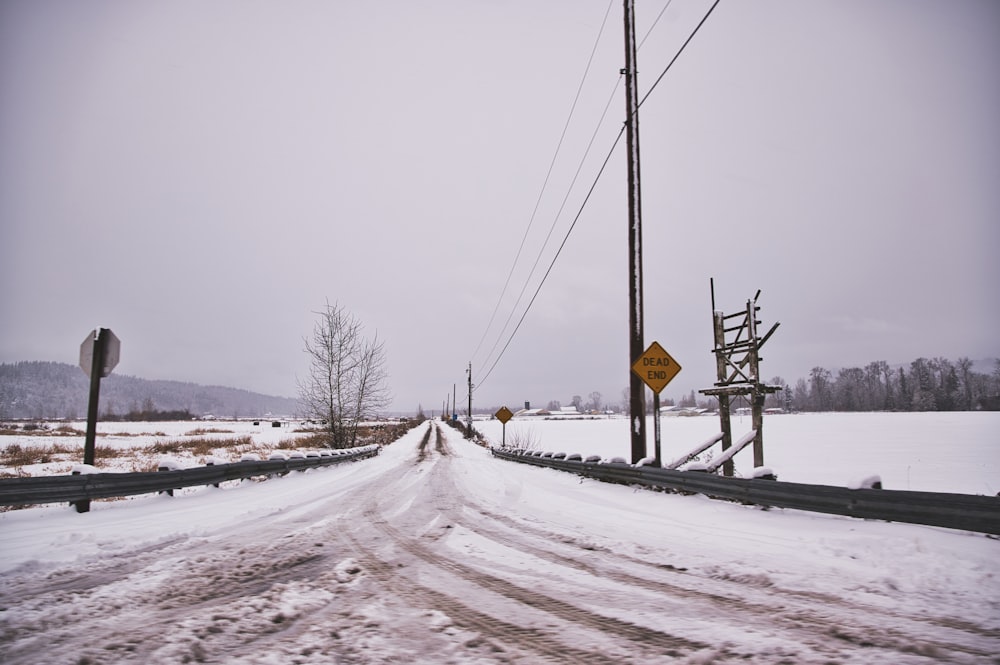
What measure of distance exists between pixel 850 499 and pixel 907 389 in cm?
13840

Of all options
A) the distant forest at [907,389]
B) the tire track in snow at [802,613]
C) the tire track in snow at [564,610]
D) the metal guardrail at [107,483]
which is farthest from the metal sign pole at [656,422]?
the distant forest at [907,389]

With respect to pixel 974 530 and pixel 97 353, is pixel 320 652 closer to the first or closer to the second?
pixel 974 530

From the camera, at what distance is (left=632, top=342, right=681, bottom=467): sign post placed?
30.9 ft

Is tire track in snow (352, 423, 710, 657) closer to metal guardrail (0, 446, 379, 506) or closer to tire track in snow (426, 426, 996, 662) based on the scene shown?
tire track in snow (426, 426, 996, 662)

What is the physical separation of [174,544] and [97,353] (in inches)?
186

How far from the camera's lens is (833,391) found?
424ft

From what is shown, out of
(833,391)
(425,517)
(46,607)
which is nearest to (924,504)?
(425,517)

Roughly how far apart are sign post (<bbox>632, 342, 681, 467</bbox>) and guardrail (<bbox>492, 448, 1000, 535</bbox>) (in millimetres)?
1529

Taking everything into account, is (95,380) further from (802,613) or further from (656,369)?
(656,369)

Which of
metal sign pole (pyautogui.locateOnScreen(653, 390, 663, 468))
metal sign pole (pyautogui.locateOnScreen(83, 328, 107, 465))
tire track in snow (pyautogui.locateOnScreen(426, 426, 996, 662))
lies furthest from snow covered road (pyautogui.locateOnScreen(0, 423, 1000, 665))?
metal sign pole (pyautogui.locateOnScreen(653, 390, 663, 468))

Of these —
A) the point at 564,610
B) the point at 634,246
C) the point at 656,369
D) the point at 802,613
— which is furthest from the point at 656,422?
the point at 564,610

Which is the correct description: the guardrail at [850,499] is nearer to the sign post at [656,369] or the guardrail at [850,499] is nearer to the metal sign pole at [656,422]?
the metal sign pole at [656,422]

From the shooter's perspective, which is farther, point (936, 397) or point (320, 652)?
point (936, 397)

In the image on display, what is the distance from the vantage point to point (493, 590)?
3.45 metres
